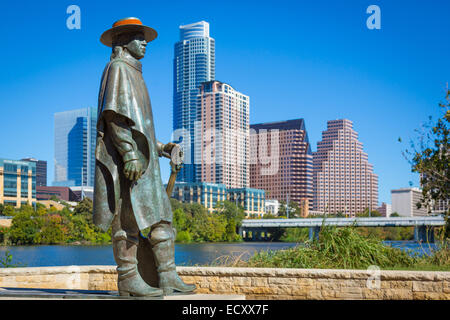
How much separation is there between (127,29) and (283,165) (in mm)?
153965

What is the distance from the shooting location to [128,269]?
5902 mm

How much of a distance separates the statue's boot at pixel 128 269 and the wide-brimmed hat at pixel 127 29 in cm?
227

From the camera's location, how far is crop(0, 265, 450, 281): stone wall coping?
7.89 metres

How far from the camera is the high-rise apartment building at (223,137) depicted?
15012 centimetres

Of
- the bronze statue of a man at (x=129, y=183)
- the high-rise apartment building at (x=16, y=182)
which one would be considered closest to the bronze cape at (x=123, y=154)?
the bronze statue of a man at (x=129, y=183)

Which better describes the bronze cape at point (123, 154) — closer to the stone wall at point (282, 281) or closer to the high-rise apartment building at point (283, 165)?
the stone wall at point (282, 281)

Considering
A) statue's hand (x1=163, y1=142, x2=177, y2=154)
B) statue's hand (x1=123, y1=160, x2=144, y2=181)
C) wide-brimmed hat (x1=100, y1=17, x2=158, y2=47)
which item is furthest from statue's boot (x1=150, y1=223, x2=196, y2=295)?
wide-brimmed hat (x1=100, y1=17, x2=158, y2=47)

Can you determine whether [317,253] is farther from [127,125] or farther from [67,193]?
[67,193]

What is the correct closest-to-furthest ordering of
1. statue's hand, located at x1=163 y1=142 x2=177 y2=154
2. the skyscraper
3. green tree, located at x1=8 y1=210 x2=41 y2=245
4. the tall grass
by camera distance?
statue's hand, located at x1=163 y1=142 x2=177 y2=154
the tall grass
green tree, located at x1=8 y1=210 x2=41 y2=245
the skyscraper

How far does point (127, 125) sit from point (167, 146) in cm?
73

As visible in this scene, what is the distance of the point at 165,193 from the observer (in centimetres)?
621

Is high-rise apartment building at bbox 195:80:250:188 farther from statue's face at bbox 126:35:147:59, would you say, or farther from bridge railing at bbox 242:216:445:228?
statue's face at bbox 126:35:147:59

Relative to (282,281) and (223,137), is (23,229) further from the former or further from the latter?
(223,137)

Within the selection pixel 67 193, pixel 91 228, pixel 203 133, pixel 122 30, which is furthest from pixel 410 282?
pixel 203 133
